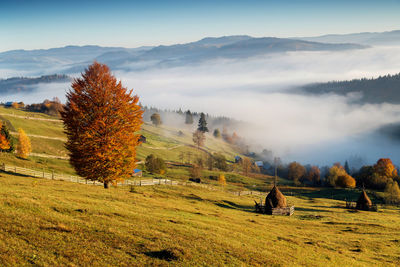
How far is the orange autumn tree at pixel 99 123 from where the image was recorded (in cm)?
3944

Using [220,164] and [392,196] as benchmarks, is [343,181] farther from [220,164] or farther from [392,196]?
[220,164]

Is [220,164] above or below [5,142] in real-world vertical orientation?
below

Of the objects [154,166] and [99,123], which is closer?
[99,123]

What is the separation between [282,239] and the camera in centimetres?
3247

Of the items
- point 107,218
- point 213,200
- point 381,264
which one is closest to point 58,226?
point 107,218

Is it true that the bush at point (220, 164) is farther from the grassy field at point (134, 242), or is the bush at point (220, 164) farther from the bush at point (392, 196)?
the grassy field at point (134, 242)

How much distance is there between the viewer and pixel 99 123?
39469 millimetres

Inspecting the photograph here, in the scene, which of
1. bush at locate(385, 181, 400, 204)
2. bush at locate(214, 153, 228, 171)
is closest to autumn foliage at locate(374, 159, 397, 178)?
bush at locate(385, 181, 400, 204)

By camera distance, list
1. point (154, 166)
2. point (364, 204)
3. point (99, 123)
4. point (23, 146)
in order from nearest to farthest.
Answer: point (99, 123)
point (364, 204)
point (23, 146)
point (154, 166)

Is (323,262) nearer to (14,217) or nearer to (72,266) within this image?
(72,266)

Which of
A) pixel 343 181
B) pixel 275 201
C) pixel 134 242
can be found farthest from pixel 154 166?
pixel 134 242

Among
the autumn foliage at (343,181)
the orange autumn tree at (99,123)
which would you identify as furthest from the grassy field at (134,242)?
the autumn foliage at (343,181)

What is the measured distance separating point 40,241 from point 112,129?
73.5ft

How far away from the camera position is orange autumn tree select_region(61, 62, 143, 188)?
39438 millimetres
